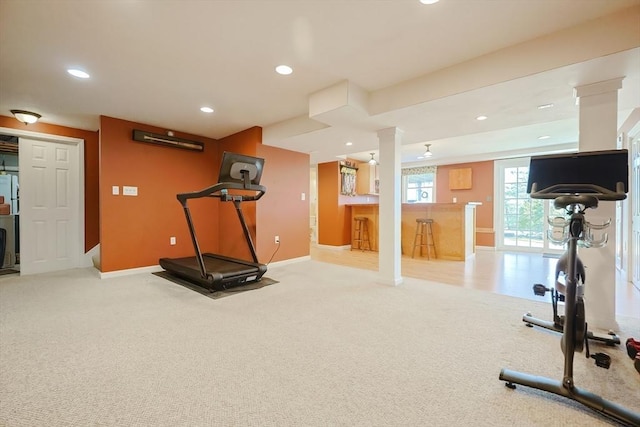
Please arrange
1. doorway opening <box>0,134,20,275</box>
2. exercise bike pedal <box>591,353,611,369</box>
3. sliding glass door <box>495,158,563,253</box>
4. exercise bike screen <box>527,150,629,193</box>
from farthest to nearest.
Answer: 1. sliding glass door <box>495,158,563,253</box>
2. doorway opening <box>0,134,20,275</box>
3. exercise bike pedal <box>591,353,611,369</box>
4. exercise bike screen <box>527,150,629,193</box>

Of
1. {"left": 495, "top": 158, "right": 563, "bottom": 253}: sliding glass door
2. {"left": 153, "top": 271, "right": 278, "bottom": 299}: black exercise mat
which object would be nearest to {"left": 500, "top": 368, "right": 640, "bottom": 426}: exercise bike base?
{"left": 153, "top": 271, "right": 278, "bottom": 299}: black exercise mat

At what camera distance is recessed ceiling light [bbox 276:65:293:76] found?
264 centimetres

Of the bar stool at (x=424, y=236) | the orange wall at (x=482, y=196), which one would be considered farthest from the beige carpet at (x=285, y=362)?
the orange wall at (x=482, y=196)

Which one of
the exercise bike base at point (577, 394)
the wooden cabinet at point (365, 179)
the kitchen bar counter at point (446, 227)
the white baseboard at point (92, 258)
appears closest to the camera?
the exercise bike base at point (577, 394)

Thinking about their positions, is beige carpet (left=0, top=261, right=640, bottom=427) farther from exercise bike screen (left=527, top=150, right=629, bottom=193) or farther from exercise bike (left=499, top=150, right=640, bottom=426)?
exercise bike screen (left=527, top=150, right=629, bottom=193)

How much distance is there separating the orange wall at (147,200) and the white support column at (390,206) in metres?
3.21

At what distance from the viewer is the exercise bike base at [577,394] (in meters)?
1.28

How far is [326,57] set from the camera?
246 centimetres

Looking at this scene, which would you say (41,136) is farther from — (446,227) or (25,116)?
(446,227)

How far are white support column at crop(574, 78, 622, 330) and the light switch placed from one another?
5.41 m

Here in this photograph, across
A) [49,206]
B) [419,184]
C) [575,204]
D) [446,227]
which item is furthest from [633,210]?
[49,206]

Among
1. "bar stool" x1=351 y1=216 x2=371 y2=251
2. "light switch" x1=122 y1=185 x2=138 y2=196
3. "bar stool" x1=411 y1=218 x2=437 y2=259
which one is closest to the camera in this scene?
"light switch" x1=122 y1=185 x2=138 y2=196

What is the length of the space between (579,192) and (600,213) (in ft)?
3.81

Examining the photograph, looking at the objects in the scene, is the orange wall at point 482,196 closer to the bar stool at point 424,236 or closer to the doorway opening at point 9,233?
the bar stool at point 424,236
